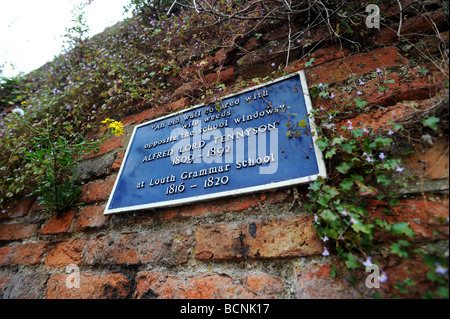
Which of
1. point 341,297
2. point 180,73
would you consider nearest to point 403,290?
point 341,297

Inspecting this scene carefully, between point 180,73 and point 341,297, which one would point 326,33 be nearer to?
point 180,73

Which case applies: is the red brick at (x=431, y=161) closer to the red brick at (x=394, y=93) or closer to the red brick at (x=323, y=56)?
the red brick at (x=394, y=93)

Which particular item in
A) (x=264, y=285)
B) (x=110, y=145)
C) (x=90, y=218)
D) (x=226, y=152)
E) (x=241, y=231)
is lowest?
(x=264, y=285)

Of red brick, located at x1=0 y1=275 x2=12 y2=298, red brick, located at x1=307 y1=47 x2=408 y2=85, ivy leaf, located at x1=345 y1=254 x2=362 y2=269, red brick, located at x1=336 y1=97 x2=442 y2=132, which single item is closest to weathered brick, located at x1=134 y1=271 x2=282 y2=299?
ivy leaf, located at x1=345 y1=254 x2=362 y2=269

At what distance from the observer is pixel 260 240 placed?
1020mm

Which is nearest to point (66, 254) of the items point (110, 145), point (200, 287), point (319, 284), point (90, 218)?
point (90, 218)

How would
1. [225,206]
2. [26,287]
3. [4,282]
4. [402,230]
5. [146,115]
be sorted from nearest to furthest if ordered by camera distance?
1. [402,230]
2. [225,206]
3. [26,287]
4. [4,282]
5. [146,115]

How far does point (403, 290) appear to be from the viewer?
0.70 meters

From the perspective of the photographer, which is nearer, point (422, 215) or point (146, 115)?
point (422, 215)

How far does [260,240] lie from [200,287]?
35cm

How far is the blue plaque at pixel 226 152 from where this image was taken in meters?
1.08

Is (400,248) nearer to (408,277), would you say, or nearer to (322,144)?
(408,277)
